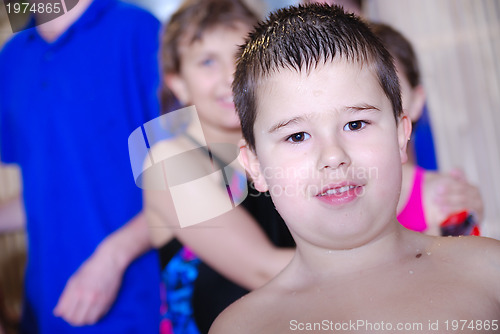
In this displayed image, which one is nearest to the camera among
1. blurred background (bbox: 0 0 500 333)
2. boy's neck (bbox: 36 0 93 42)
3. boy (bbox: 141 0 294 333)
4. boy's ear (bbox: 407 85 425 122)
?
boy (bbox: 141 0 294 333)

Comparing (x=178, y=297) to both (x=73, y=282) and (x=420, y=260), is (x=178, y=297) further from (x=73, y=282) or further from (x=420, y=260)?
(x=420, y=260)

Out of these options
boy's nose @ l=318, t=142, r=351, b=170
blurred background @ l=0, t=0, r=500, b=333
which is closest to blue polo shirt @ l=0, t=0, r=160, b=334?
blurred background @ l=0, t=0, r=500, b=333

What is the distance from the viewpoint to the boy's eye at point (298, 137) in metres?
0.47

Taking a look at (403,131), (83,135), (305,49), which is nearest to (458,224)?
(403,131)

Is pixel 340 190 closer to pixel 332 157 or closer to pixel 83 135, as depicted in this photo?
pixel 332 157

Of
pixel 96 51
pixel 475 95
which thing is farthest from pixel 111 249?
pixel 475 95

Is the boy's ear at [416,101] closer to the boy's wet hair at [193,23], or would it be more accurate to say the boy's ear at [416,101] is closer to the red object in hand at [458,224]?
the red object in hand at [458,224]

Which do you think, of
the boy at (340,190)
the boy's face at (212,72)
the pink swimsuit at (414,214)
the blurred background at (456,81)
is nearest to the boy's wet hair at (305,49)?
the boy at (340,190)

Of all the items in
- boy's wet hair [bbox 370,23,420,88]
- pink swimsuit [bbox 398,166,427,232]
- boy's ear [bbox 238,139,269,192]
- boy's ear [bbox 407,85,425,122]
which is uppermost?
boy's ear [bbox 238,139,269,192]

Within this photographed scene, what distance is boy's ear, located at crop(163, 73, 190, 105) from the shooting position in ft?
2.73

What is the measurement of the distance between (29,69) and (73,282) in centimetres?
34

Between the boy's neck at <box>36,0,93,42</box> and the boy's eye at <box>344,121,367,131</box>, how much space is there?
39cm

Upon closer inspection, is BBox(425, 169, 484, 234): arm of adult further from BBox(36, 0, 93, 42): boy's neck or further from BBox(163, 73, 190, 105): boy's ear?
BBox(36, 0, 93, 42): boy's neck

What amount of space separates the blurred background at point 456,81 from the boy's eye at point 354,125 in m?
0.66
